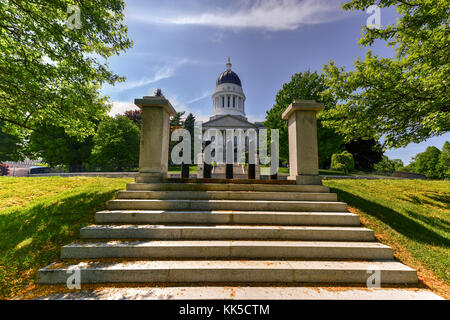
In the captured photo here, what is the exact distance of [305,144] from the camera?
17.9ft

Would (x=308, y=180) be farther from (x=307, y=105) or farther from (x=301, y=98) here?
(x=301, y=98)

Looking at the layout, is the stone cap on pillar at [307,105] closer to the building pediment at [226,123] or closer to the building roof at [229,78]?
the building pediment at [226,123]

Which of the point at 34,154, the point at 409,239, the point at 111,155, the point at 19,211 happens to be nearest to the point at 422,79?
the point at 409,239

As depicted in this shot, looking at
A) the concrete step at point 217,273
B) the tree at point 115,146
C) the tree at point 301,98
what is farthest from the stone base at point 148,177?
the tree at point 115,146

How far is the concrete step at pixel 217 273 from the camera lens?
2723mm

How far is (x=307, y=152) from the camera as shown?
543 cm

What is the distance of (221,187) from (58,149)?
30.9m

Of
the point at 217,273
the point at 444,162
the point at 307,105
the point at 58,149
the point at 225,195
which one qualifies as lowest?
the point at 217,273

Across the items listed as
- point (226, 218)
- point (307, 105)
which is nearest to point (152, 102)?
point (226, 218)

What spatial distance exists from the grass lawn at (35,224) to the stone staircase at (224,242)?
0.46 metres

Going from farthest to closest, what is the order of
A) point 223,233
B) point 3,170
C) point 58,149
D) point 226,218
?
point 3,170
point 58,149
point 226,218
point 223,233

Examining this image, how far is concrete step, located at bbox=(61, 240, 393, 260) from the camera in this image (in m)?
3.11

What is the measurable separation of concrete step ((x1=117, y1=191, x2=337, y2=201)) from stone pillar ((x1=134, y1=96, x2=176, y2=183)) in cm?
70
